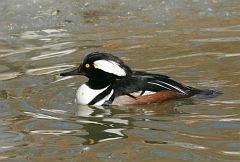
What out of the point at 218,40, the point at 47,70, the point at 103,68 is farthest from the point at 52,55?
the point at 103,68

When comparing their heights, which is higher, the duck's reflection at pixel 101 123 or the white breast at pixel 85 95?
the white breast at pixel 85 95

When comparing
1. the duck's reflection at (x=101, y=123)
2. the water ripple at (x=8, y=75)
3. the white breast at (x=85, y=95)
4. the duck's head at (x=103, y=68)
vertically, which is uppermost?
the duck's head at (x=103, y=68)

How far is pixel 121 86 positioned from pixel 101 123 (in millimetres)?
920

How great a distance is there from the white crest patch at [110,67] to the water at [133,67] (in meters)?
0.49

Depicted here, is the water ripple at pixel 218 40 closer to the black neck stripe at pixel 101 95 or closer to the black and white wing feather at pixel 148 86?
the black and white wing feather at pixel 148 86

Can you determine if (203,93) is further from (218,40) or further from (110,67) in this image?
(218,40)

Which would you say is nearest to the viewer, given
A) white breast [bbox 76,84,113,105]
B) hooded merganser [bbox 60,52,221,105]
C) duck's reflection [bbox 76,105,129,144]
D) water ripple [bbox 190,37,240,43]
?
duck's reflection [bbox 76,105,129,144]

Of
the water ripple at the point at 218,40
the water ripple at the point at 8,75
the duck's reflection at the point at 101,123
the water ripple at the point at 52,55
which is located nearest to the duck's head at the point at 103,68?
the duck's reflection at the point at 101,123

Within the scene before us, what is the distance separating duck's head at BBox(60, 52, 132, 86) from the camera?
971 centimetres

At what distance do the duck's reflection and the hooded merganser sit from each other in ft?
0.56

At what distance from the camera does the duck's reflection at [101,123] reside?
8.28 m

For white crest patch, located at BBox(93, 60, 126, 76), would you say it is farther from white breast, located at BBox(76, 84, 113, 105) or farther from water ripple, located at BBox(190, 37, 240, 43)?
water ripple, located at BBox(190, 37, 240, 43)

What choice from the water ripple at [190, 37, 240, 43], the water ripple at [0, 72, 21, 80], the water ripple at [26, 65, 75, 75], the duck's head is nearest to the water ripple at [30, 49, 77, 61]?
the water ripple at [26, 65, 75, 75]

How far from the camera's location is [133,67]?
11672 millimetres
